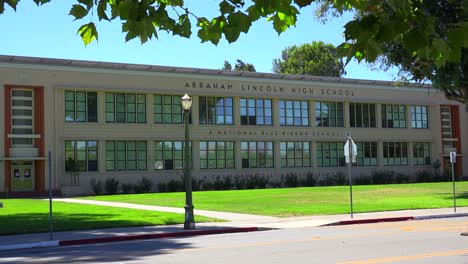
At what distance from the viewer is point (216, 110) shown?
174 feet

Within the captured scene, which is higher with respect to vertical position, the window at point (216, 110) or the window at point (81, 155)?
the window at point (216, 110)

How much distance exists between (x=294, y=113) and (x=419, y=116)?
50.8ft

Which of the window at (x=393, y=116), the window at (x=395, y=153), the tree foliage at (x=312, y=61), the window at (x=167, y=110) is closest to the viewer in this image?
the window at (x=167, y=110)

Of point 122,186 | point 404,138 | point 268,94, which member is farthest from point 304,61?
point 122,186

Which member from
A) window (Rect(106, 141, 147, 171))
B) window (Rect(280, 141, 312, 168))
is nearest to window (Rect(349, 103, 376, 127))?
window (Rect(280, 141, 312, 168))

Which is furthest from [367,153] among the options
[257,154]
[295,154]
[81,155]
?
[81,155]

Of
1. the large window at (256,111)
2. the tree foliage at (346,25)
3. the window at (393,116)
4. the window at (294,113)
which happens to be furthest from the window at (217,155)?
the tree foliage at (346,25)

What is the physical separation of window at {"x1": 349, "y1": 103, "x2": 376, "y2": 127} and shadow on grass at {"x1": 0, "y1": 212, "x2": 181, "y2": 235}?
4073cm

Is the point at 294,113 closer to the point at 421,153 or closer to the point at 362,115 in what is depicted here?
the point at 362,115

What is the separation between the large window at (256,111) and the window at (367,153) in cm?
1033

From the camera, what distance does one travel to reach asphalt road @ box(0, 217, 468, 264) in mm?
10891

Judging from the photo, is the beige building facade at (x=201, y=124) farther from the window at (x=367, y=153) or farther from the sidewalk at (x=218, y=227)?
the sidewalk at (x=218, y=227)

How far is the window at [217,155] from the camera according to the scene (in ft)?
171

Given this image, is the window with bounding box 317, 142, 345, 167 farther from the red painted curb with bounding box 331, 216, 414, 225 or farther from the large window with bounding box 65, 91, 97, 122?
the red painted curb with bounding box 331, 216, 414, 225
